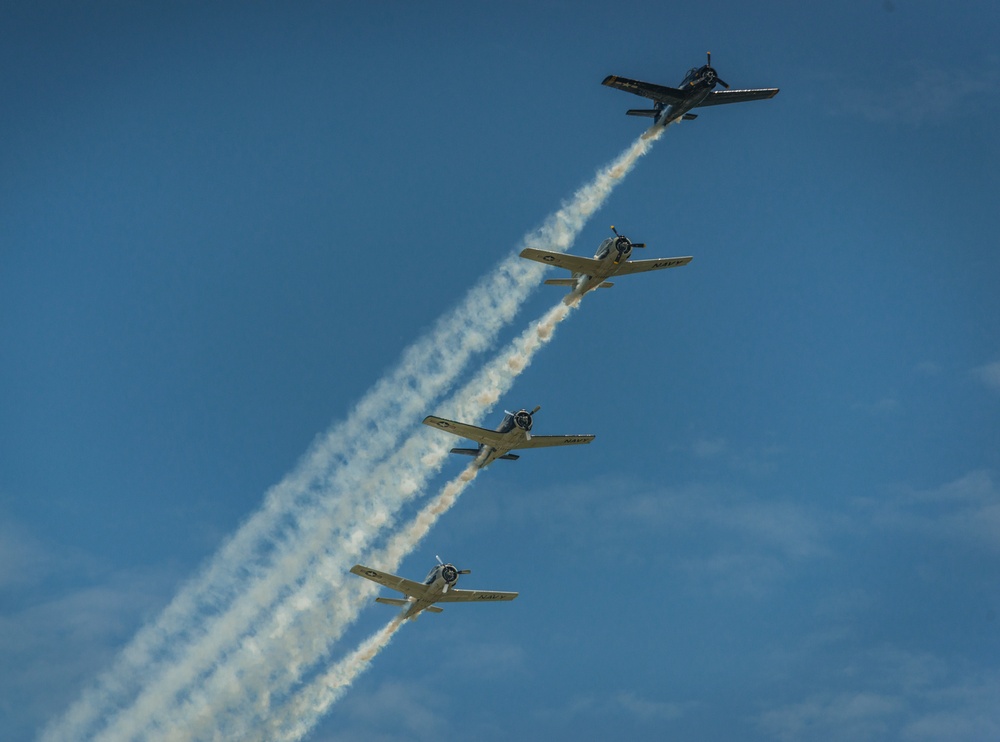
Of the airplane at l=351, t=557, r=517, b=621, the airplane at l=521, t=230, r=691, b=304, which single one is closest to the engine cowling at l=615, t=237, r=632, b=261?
the airplane at l=521, t=230, r=691, b=304

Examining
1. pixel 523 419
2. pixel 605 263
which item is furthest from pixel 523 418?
pixel 605 263

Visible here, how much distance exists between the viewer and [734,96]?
11994cm

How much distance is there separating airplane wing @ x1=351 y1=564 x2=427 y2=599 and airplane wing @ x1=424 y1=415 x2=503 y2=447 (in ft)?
38.2

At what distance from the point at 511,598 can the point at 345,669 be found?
14.1 m

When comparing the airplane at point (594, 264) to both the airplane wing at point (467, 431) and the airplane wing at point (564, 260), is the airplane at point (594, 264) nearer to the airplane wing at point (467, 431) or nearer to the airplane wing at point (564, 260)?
the airplane wing at point (564, 260)

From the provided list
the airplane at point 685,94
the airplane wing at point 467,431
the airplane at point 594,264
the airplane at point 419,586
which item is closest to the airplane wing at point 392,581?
the airplane at point 419,586

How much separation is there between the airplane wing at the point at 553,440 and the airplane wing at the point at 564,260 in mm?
12201

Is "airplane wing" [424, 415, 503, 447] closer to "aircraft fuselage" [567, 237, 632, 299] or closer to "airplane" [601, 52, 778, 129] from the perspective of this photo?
"aircraft fuselage" [567, 237, 632, 299]

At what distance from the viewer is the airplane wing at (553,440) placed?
12250cm

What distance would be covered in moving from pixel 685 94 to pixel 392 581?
40775mm

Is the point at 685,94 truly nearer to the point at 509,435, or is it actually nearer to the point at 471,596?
the point at 509,435

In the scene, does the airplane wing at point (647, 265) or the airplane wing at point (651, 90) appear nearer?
the airplane wing at point (651, 90)

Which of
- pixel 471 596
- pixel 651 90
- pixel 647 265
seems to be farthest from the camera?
pixel 471 596

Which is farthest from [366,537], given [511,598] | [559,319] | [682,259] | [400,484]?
[682,259]
